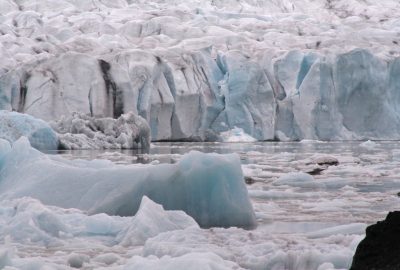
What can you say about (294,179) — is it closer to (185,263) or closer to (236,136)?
(185,263)

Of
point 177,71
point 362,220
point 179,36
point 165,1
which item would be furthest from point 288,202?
point 165,1

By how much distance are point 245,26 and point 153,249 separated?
113 ft

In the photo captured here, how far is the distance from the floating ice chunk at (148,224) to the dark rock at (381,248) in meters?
2.20

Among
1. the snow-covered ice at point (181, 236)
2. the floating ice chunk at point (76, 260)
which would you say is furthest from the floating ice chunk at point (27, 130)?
the floating ice chunk at point (76, 260)

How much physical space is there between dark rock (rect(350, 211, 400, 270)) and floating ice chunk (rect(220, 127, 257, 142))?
23.5m

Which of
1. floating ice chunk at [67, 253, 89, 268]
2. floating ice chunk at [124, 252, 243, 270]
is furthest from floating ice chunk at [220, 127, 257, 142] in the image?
floating ice chunk at [124, 252, 243, 270]

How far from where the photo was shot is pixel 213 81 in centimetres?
2719

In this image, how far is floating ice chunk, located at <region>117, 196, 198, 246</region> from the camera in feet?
14.8

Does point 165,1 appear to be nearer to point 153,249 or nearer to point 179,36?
point 179,36

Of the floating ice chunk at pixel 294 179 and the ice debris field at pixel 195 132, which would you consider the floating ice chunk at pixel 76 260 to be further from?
the floating ice chunk at pixel 294 179

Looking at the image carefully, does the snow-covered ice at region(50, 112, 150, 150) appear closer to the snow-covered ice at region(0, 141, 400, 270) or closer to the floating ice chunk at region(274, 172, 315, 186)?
the floating ice chunk at region(274, 172, 315, 186)

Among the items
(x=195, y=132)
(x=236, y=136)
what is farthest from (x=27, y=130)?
(x=236, y=136)

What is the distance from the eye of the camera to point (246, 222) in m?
5.45

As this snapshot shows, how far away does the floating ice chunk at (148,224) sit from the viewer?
4.51 metres
